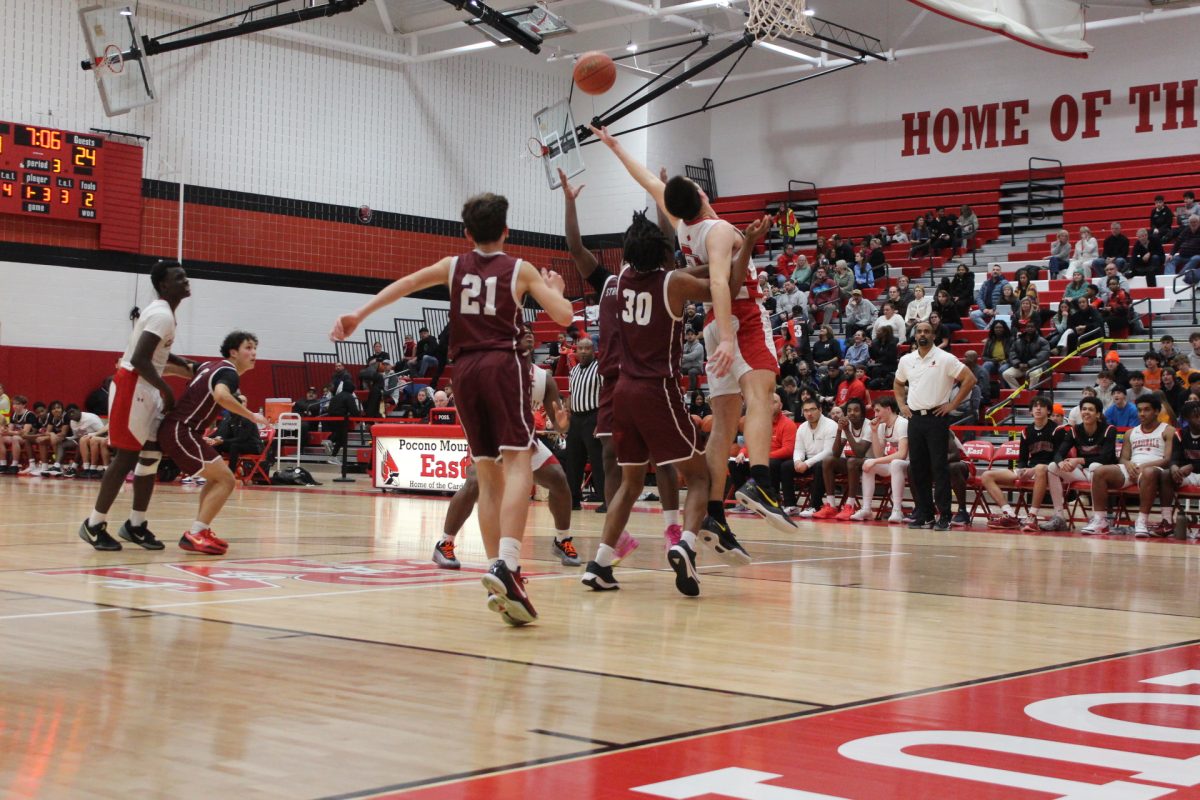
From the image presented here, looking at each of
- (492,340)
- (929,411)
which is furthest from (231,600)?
(929,411)

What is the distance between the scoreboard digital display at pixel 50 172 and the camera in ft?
68.0

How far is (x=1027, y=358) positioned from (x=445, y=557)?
41.0 feet

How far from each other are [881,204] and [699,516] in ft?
71.4

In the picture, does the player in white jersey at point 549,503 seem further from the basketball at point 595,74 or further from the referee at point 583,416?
the referee at point 583,416

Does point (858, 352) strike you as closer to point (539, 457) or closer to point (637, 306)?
point (539, 457)

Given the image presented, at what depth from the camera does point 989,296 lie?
67.5ft

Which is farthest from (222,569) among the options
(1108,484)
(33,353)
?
(33,353)

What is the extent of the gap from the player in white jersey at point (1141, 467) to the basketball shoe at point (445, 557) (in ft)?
23.4

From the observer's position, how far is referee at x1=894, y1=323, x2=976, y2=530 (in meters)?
12.0

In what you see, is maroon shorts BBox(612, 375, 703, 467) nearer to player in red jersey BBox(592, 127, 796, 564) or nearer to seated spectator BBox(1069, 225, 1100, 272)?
player in red jersey BBox(592, 127, 796, 564)

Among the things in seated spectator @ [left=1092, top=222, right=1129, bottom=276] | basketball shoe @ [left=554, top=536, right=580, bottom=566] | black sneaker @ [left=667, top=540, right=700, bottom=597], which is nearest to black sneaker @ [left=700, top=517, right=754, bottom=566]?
black sneaker @ [left=667, top=540, right=700, bottom=597]

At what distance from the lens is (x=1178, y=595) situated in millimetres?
6582

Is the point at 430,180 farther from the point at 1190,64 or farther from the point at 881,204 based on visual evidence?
the point at 1190,64

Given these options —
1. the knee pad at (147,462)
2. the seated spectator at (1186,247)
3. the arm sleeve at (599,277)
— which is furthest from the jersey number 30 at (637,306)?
the seated spectator at (1186,247)
